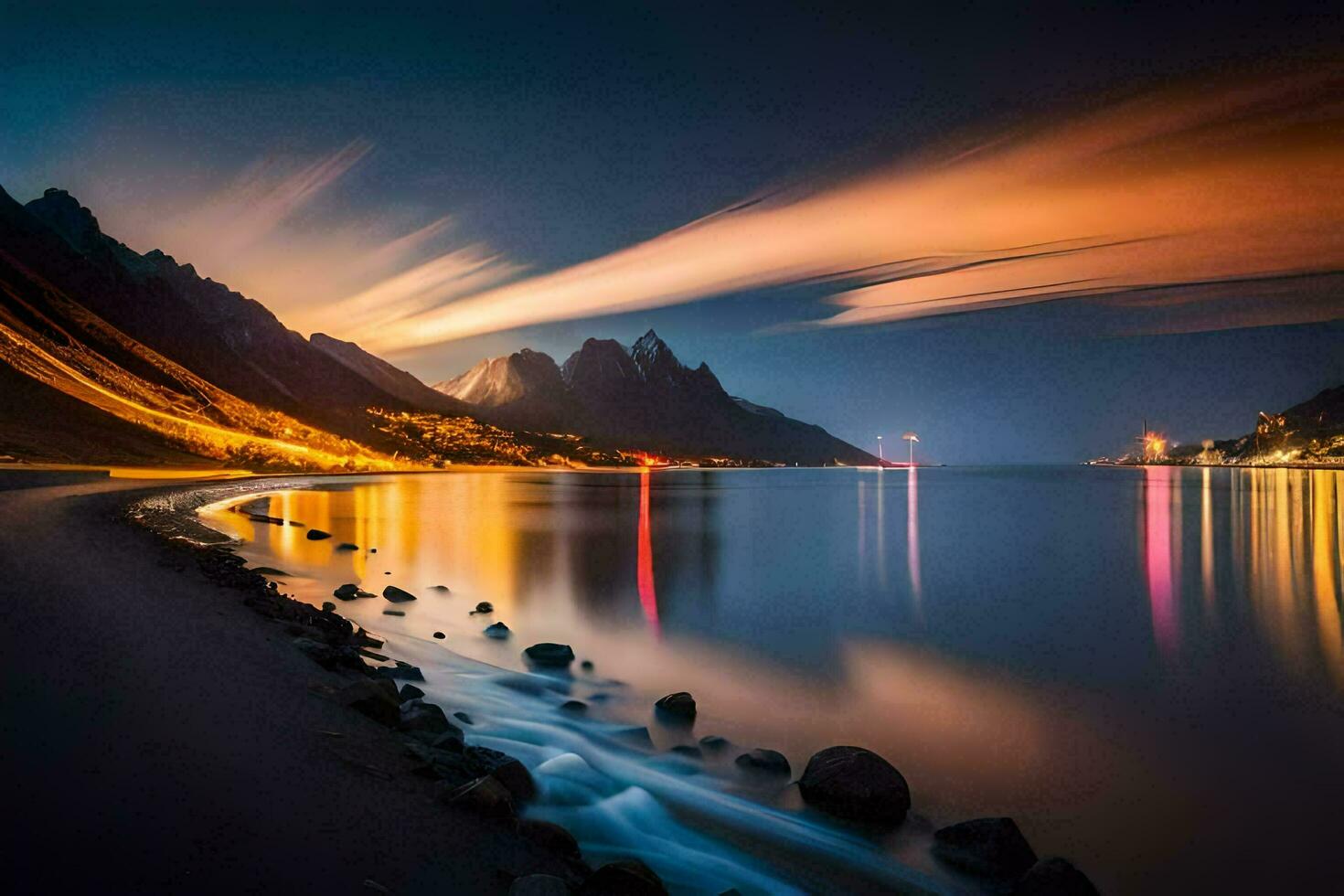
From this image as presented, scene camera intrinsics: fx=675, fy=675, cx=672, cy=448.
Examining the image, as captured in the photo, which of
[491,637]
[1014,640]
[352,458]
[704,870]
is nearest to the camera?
[704,870]

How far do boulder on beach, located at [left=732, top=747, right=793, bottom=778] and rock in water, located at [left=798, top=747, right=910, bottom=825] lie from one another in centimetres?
64

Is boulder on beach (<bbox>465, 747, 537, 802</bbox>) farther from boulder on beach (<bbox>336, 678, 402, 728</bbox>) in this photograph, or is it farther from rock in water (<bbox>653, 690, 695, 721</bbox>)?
rock in water (<bbox>653, 690, 695, 721</bbox>)

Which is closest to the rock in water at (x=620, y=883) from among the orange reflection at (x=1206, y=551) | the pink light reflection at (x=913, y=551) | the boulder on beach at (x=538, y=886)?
the boulder on beach at (x=538, y=886)

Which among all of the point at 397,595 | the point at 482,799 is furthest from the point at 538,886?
the point at 397,595

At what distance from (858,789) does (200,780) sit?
6902 millimetres

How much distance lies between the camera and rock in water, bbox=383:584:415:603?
66.8 feet

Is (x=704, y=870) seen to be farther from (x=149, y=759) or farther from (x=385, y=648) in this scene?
(x=385, y=648)

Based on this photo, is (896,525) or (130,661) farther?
(896,525)

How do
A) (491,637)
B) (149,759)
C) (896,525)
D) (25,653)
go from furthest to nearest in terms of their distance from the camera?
(896,525), (491,637), (25,653), (149,759)

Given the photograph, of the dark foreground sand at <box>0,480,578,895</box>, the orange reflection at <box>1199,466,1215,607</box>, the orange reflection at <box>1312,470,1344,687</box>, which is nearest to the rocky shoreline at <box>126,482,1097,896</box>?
the dark foreground sand at <box>0,480,578,895</box>

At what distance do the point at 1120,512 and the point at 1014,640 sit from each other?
5437 centimetres

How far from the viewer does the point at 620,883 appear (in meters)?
5.34

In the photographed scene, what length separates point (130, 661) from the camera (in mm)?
8289

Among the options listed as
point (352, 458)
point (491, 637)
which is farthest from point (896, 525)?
point (352, 458)
